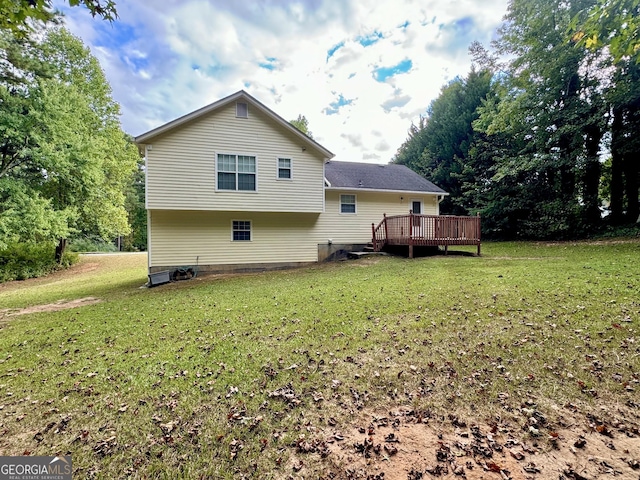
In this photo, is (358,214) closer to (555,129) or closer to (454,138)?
(555,129)

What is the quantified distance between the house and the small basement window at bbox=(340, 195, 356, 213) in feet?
2.39

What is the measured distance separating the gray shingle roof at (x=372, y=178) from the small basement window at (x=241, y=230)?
4693mm

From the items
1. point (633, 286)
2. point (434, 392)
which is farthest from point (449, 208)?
point (434, 392)

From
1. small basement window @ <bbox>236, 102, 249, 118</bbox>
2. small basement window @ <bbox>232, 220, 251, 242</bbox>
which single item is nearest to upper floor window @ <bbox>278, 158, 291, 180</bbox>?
small basement window @ <bbox>236, 102, 249, 118</bbox>

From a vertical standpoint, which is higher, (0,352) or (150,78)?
(150,78)

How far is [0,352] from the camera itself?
4.90 meters

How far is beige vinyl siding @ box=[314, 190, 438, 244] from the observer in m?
15.0

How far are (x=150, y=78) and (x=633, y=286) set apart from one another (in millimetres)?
19169

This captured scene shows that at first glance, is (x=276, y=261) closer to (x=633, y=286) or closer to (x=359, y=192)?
(x=359, y=192)

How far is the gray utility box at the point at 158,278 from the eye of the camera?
36.2 ft

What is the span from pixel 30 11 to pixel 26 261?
18.9m

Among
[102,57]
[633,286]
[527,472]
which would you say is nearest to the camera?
[527,472]

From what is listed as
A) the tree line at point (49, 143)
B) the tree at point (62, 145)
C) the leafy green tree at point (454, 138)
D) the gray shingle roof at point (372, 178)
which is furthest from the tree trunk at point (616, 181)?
the tree at point (62, 145)

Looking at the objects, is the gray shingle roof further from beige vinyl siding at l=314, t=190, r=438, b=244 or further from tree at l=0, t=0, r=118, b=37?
tree at l=0, t=0, r=118, b=37
